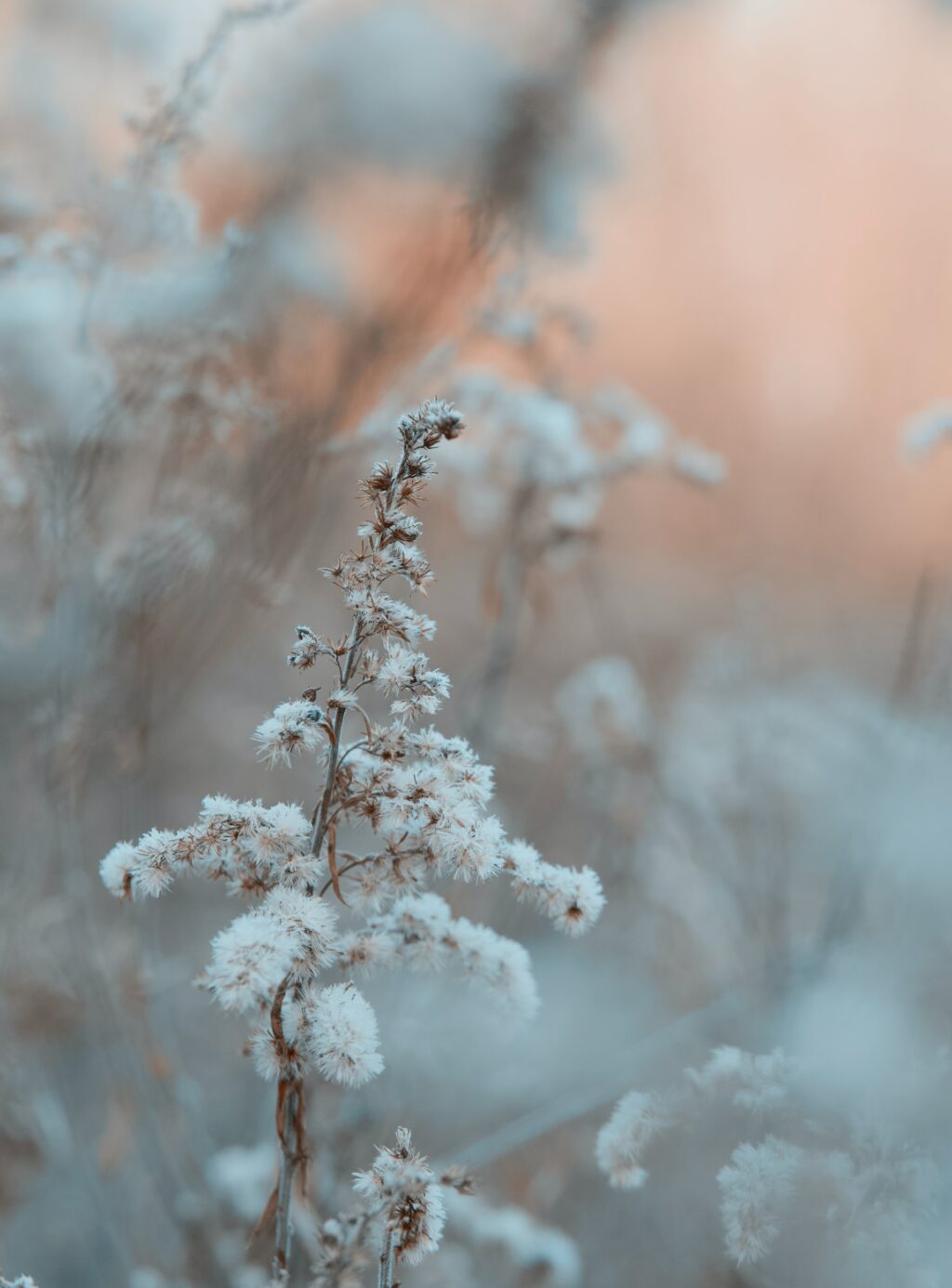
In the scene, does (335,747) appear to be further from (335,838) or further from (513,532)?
(513,532)

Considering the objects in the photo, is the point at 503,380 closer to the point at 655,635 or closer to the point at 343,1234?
the point at 655,635

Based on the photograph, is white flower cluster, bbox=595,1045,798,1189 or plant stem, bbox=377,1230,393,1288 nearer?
plant stem, bbox=377,1230,393,1288

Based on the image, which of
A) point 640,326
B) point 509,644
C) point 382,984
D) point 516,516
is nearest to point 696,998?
point 382,984

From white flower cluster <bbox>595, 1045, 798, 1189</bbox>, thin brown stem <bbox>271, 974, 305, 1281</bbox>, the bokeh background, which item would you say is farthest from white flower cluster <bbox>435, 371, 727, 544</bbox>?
thin brown stem <bbox>271, 974, 305, 1281</bbox>

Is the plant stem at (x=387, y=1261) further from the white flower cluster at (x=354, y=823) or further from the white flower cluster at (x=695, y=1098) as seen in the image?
the white flower cluster at (x=695, y=1098)

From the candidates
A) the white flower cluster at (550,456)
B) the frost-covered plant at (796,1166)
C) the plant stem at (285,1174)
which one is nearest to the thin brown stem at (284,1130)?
the plant stem at (285,1174)

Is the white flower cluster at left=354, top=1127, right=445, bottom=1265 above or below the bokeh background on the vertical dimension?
below

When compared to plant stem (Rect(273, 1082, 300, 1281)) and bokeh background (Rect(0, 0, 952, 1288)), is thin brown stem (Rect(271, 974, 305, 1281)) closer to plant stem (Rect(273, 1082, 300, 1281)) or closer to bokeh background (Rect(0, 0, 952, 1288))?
plant stem (Rect(273, 1082, 300, 1281))
